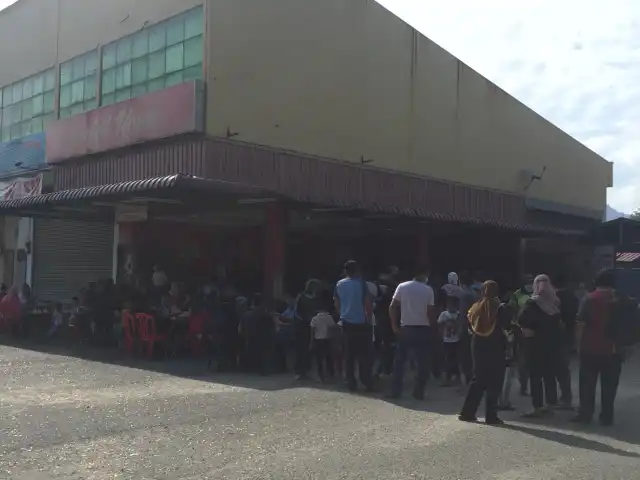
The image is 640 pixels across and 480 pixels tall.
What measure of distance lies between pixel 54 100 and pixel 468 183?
13.5 metres

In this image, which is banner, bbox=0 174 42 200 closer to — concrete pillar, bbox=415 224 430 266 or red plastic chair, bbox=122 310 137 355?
red plastic chair, bbox=122 310 137 355

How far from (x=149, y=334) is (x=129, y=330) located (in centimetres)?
70

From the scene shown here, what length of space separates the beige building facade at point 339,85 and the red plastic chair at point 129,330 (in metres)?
5.14

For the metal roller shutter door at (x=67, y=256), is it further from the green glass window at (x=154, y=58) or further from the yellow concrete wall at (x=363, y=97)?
the yellow concrete wall at (x=363, y=97)

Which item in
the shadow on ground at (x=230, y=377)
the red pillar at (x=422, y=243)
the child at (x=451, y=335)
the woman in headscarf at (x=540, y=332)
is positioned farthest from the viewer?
the red pillar at (x=422, y=243)

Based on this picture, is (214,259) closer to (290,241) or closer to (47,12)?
(290,241)

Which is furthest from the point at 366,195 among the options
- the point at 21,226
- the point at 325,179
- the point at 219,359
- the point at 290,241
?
the point at 21,226

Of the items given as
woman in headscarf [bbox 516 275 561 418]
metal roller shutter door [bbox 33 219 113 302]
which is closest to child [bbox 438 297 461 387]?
woman in headscarf [bbox 516 275 561 418]

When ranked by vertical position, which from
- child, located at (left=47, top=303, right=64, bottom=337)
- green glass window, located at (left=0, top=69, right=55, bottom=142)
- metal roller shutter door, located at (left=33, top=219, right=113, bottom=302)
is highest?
green glass window, located at (left=0, top=69, right=55, bottom=142)

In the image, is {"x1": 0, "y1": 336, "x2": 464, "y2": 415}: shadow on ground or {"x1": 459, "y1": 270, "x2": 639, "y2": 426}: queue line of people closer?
{"x1": 459, "y1": 270, "x2": 639, "y2": 426}: queue line of people

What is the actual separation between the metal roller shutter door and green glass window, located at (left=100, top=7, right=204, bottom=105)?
4.56 meters

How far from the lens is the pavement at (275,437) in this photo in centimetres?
654

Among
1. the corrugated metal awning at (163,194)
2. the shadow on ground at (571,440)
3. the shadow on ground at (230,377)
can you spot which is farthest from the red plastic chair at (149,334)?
the shadow on ground at (571,440)

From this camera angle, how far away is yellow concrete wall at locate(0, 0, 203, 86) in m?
20.5
